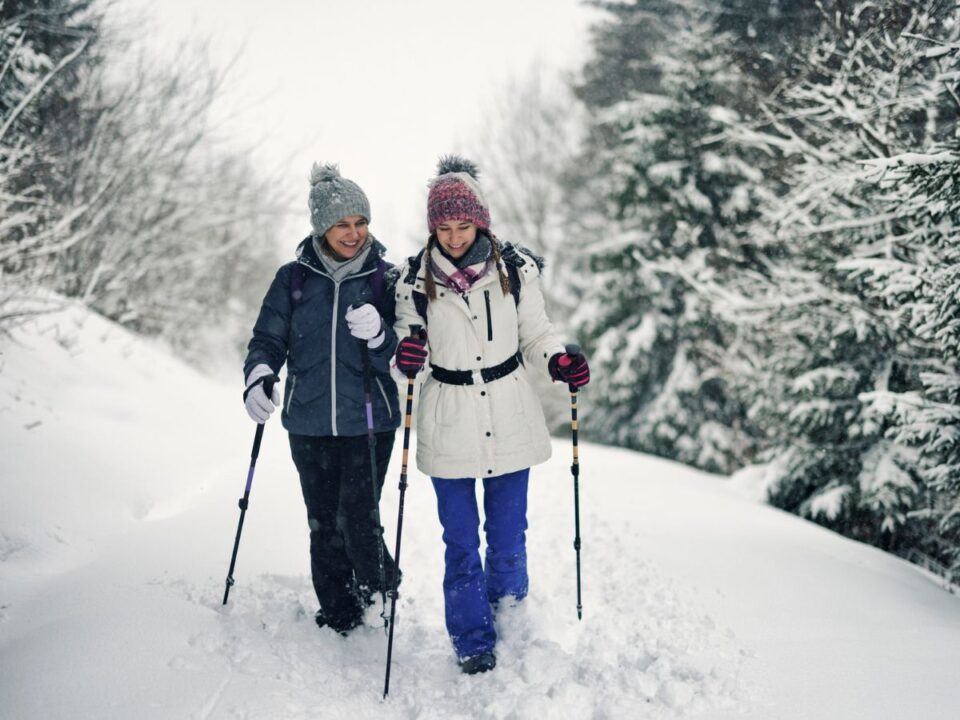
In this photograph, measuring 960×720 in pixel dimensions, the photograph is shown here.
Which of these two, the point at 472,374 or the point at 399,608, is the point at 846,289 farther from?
the point at 399,608

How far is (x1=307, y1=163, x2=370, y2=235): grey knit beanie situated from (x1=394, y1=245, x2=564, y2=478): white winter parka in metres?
0.38

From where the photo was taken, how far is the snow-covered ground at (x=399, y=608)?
8.41 ft

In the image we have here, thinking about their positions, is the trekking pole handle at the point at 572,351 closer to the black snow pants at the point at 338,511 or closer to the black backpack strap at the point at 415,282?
the black backpack strap at the point at 415,282

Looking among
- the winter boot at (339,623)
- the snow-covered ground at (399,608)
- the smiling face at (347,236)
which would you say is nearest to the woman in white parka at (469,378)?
the smiling face at (347,236)

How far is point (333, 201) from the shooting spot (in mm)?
3115

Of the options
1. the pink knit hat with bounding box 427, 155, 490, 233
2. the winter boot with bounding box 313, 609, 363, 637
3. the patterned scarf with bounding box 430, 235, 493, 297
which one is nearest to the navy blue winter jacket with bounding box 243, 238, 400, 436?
the patterned scarf with bounding box 430, 235, 493, 297

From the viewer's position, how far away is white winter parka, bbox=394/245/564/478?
120 inches

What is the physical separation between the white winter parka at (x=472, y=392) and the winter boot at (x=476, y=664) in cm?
83

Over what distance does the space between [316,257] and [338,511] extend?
1.29 m

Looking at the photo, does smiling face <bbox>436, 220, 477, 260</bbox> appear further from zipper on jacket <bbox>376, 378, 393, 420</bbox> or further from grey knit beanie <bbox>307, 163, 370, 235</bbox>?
zipper on jacket <bbox>376, 378, 393, 420</bbox>

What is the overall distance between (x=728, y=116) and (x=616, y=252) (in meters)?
4.58

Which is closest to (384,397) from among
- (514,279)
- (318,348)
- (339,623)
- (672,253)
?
(318,348)

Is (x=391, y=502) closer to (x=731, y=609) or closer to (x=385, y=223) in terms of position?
(x=731, y=609)

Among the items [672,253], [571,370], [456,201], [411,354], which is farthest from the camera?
[672,253]
